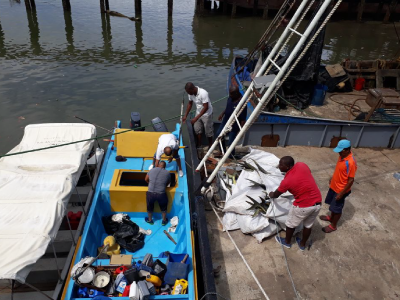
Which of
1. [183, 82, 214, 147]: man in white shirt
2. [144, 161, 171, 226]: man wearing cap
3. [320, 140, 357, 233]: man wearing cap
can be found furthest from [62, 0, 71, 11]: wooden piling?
[320, 140, 357, 233]: man wearing cap

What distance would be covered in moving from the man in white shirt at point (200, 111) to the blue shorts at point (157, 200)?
247 cm

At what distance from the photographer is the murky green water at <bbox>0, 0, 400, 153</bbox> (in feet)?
45.9

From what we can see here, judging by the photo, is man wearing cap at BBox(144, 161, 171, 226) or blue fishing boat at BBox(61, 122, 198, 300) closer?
blue fishing boat at BBox(61, 122, 198, 300)

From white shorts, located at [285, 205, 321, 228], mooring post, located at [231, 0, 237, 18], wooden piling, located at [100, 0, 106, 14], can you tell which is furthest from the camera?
mooring post, located at [231, 0, 237, 18]

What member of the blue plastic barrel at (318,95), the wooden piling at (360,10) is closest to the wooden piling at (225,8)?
the wooden piling at (360,10)

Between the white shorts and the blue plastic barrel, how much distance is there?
6617 millimetres

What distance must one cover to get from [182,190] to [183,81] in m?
11.6

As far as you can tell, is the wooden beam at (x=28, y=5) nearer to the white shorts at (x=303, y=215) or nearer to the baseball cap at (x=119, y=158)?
the baseball cap at (x=119, y=158)

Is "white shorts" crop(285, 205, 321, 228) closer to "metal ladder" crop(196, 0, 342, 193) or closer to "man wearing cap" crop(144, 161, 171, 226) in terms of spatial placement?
"metal ladder" crop(196, 0, 342, 193)

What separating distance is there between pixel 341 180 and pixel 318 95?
594 cm

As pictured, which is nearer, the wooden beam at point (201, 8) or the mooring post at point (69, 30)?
the mooring post at point (69, 30)

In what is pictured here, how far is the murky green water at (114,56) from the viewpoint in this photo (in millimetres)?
13981

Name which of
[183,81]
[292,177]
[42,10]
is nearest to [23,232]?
[292,177]

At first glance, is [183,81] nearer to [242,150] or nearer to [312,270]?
[242,150]
